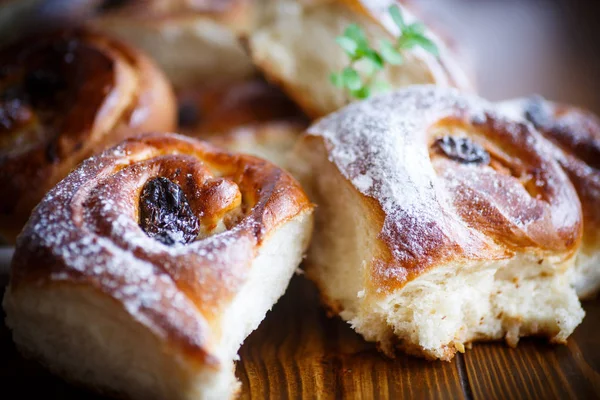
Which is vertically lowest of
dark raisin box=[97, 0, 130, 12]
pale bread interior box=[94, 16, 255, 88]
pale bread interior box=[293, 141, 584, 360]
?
pale bread interior box=[293, 141, 584, 360]

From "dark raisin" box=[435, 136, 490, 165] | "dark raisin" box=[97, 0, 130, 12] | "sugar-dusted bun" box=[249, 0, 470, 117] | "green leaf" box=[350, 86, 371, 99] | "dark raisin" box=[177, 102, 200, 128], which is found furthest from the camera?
"dark raisin" box=[97, 0, 130, 12]

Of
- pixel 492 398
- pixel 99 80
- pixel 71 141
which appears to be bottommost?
pixel 492 398

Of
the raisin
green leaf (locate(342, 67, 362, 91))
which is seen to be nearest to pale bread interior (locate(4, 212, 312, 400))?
green leaf (locate(342, 67, 362, 91))

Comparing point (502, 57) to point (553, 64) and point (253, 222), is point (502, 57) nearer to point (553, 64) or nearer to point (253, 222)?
point (553, 64)

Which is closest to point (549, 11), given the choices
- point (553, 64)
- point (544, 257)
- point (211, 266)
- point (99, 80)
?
point (553, 64)

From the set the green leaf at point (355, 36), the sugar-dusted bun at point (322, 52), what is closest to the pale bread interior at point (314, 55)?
the sugar-dusted bun at point (322, 52)

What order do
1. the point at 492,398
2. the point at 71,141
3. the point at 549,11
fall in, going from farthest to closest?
the point at 549,11 → the point at 71,141 → the point at 492,398

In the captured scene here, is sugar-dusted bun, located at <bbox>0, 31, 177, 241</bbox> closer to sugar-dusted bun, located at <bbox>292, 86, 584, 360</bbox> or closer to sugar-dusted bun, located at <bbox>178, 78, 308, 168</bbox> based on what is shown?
sugar-dusted bun, located at <bbox>178, 78, 308, 168</bbox>

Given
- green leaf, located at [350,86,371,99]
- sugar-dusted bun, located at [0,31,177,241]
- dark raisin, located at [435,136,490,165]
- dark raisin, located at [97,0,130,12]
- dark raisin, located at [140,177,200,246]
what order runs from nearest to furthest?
dark raisin, located at [140,177,200,246], dark raisin, located at [435,136,490,165], sugar-dusted bun, located at [0,31,177,241], green leaf, located at [350,86,371,99], dark raisin, located at [97,0,130,12]

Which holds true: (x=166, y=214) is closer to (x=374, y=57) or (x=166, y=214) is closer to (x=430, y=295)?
(x=430, y=295)
